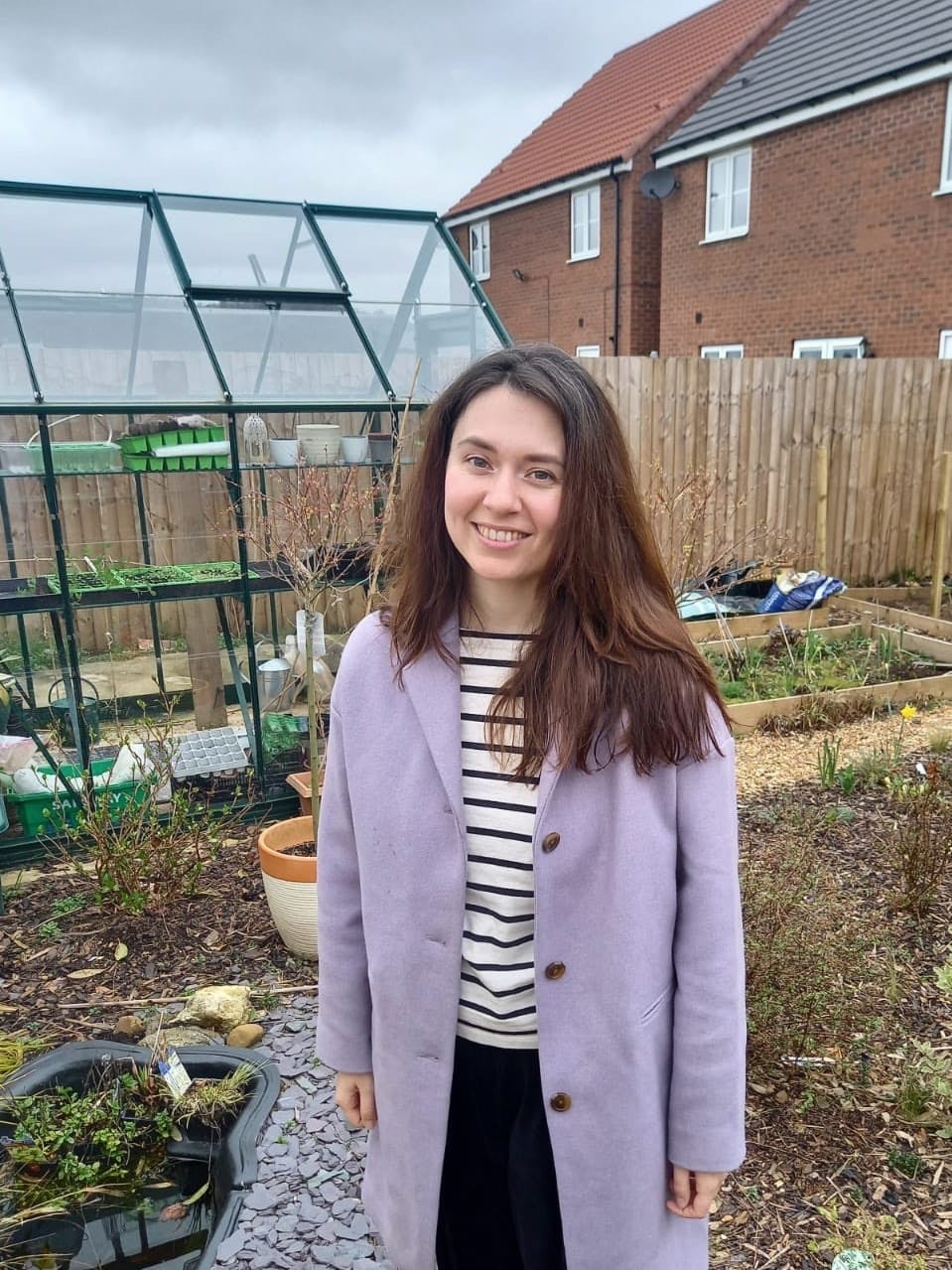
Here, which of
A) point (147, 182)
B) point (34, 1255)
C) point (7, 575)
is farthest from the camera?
point (147, 182)

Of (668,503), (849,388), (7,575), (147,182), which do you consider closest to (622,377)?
(849,388)

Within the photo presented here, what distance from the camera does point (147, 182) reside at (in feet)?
17.5

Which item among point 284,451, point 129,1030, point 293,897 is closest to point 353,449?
point 284,451

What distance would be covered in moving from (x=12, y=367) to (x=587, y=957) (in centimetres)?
425

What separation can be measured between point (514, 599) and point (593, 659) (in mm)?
179

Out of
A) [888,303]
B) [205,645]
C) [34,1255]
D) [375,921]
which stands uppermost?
[888,303]

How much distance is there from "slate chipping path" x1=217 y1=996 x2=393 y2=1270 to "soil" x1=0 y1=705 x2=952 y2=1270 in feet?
1.74

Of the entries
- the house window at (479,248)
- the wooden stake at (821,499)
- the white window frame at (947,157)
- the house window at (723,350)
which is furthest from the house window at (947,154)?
the house window at (479,248)

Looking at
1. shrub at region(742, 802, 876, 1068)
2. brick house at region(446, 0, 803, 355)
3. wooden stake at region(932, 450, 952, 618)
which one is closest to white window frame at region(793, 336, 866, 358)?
brick house at region(446, 0, 803, 355)

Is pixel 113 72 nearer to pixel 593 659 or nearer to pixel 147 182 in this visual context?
pixel 147 182

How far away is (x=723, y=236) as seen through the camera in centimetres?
1466

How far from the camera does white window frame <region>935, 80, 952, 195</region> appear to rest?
36.3ft

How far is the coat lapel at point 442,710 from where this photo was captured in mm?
1427

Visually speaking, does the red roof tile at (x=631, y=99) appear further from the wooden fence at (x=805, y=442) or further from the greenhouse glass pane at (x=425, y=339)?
the greenhouse glass pane at (x=425, y=339)
